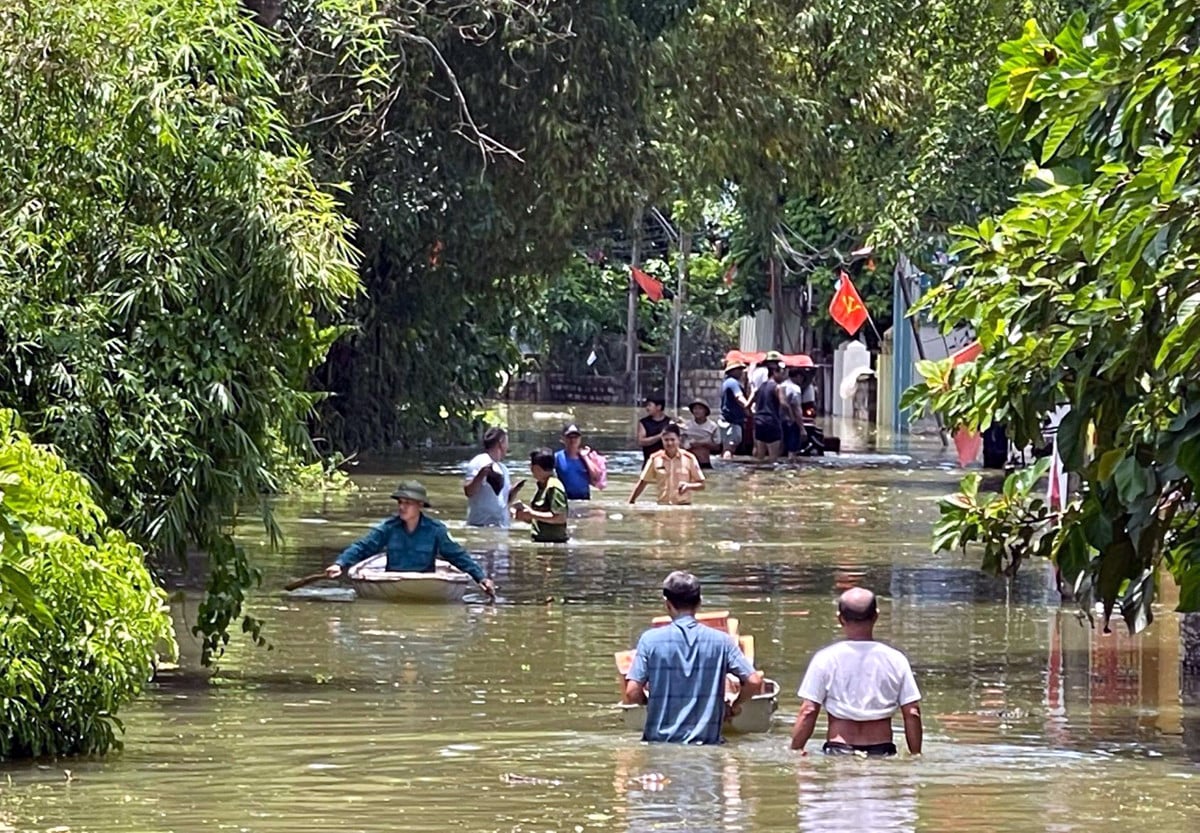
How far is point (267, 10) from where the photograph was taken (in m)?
23.9

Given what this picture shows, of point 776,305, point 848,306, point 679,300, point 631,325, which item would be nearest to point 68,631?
point 848,306

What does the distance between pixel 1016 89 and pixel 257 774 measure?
15.1ft

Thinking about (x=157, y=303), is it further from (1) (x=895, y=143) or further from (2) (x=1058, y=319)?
(1) (x=895, y=143)

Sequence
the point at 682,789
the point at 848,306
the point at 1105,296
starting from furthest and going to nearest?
the point at 848,306 → the point at 682,789 → the point at 1105,296

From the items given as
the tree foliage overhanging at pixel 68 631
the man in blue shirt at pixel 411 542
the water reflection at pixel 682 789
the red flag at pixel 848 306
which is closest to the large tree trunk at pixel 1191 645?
the water reflection at pixel 682 789

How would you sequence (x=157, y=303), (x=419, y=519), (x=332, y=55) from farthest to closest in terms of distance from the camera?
(x=332, y=55), (x=419, y=519), (x=157, y=303)

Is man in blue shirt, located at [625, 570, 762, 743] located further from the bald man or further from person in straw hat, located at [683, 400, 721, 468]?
person in straw hat, located at [683, 400, 721, 468]

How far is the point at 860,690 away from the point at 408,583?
746cm

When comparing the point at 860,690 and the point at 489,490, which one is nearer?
the point at 860,690

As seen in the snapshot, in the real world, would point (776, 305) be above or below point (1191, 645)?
above

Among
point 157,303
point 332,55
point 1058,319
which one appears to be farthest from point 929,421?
point 1058,319

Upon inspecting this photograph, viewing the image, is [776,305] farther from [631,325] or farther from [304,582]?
[304,582]

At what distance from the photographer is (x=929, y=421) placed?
168ft

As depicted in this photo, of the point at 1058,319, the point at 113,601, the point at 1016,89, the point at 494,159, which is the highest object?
the point at 494,159
